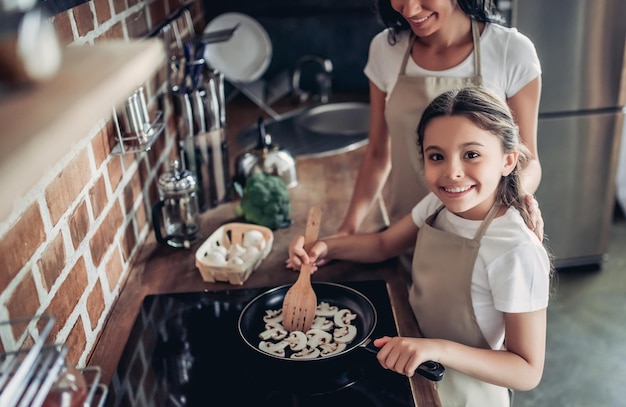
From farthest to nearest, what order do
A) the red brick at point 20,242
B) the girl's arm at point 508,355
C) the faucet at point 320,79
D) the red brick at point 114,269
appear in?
the faucet at point 320,79 → the red brick at point 114,269 → the girl's arm at point 508,355 → the red brick at point 20,242

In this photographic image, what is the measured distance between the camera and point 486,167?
3.90ft

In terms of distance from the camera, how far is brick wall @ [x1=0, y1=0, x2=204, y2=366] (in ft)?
3.07

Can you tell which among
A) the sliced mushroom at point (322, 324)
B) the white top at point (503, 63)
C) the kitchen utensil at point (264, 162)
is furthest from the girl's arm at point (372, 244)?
the kitchen utensil at point (264, 162)

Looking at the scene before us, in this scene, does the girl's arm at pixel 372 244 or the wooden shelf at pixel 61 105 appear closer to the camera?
the wooden shelf at pixel 61 105

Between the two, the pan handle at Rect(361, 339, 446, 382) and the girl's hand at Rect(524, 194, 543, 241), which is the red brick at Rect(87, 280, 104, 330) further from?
the girl's hand at Rect(524, 194, 543, 241)

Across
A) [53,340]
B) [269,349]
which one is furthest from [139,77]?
[269,349]

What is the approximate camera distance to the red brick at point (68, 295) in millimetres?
1042

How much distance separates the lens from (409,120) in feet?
5.17

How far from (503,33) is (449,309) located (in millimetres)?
640

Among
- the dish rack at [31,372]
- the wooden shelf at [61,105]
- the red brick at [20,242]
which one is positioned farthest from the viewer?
the red brick at [20,242]

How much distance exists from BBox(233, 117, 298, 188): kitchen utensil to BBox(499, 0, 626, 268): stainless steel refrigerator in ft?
4.21

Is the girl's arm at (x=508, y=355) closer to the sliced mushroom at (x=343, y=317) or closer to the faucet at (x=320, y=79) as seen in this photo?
the sliced mushroom at (x=343, y=317)

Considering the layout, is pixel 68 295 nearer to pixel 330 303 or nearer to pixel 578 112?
pixel 330 303

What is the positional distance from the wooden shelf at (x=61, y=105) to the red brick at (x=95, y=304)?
68 cm
